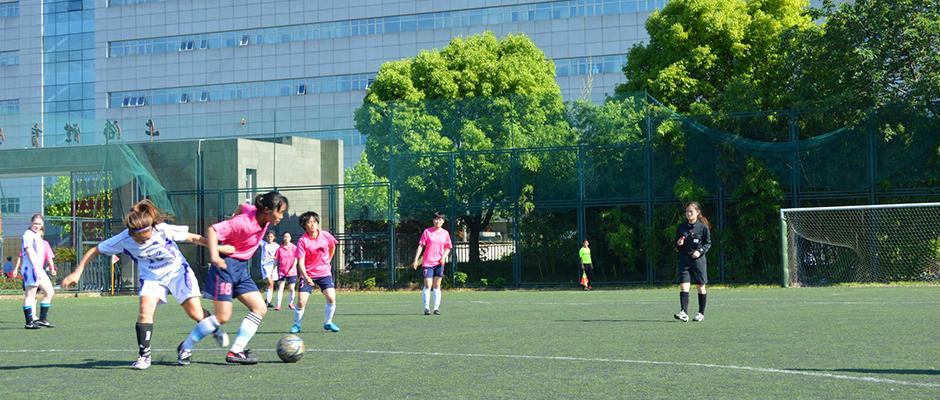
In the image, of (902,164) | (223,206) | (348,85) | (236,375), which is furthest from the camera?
(348,85)

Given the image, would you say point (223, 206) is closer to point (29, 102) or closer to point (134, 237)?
point (134, 237)

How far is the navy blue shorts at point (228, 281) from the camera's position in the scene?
10508mm

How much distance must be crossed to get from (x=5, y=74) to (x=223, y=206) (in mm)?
48660

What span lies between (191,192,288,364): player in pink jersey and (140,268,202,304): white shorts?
0.56ft

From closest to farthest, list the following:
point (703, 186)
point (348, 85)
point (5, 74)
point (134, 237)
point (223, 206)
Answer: point (134, 237)
point (703, 186)
point (223, 206)
point (348, 85)
point (5, 74)

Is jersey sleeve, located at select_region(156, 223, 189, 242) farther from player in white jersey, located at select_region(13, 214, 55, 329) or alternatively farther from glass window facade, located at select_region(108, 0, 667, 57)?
glass window facade, located at select_region(108, 0, 667, 57)

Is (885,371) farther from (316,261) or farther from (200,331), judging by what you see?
(316,261)

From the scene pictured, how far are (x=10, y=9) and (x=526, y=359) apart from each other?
77267 mm

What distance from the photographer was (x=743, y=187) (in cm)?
3139

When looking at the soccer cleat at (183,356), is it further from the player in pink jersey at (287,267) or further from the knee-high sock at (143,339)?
the player in pink jersey at (287,267)

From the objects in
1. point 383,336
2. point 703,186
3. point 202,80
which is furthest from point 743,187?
point 202,80

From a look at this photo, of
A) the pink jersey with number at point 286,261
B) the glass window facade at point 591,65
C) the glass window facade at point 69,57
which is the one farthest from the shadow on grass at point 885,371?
the glass window facade at point 69,57

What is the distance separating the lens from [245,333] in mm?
10430

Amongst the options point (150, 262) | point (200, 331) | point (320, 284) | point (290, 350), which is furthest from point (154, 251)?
point (320, 284)
